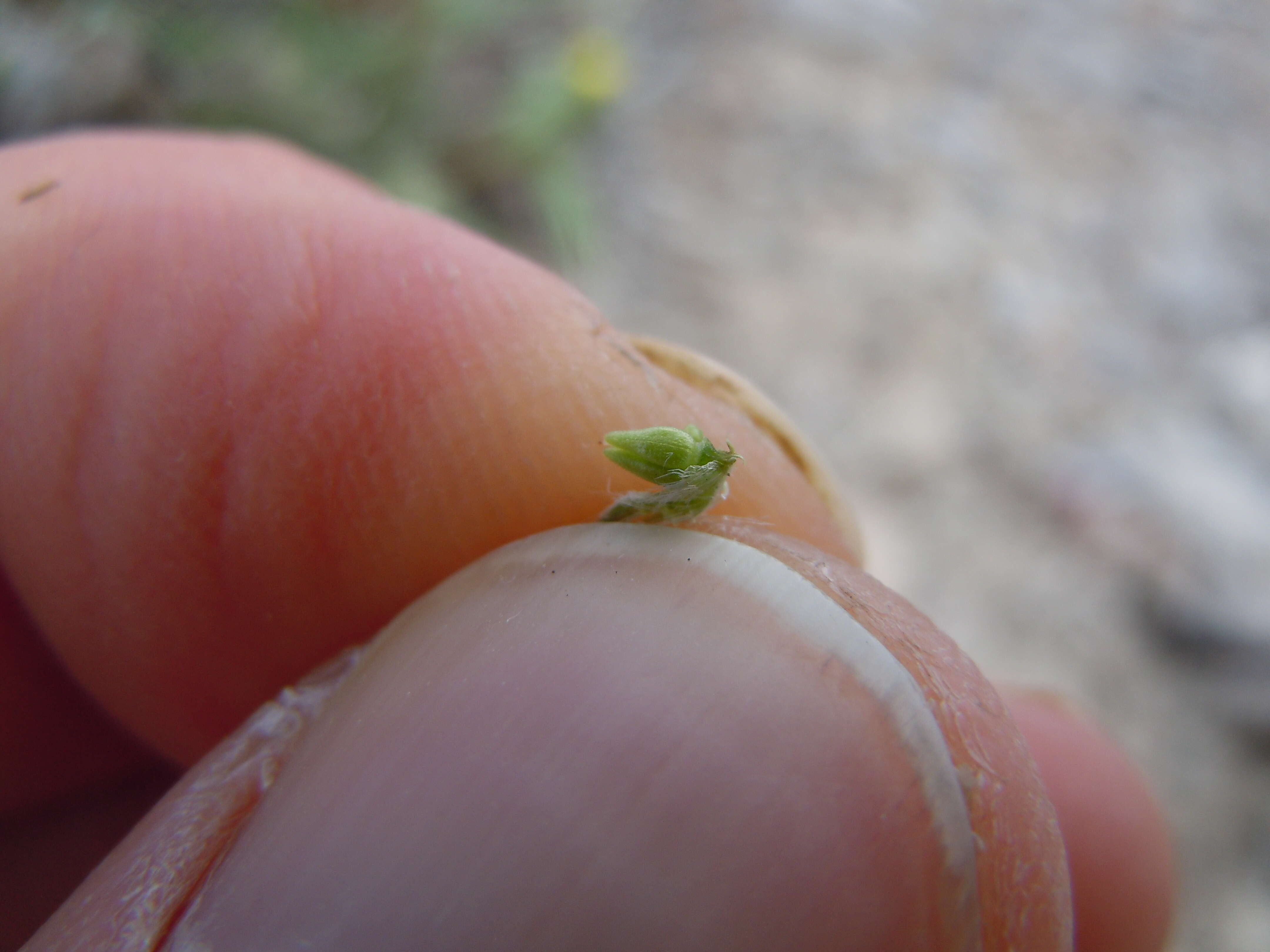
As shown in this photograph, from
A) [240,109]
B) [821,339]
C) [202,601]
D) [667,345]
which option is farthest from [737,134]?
[202,601]

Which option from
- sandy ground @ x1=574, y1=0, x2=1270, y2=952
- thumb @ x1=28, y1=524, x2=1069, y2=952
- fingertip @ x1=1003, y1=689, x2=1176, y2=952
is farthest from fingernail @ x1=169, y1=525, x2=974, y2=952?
sandy ground @ x1=574, y1=0, x2=1270, y2=952

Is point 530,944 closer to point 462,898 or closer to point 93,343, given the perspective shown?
point 462,898

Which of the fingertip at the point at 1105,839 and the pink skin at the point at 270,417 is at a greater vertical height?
the pink skin at the point at 270,417

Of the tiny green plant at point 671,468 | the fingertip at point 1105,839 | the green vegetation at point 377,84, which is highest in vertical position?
the green vegetation at point 377,84

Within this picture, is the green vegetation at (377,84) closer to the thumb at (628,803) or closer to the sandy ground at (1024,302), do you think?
the sandy ground at (1024,302)

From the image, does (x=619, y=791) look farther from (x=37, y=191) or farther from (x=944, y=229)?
(x=944, y=229)

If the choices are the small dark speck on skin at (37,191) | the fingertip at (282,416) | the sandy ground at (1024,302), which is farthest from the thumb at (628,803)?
the sandy ground at (1024,302)
